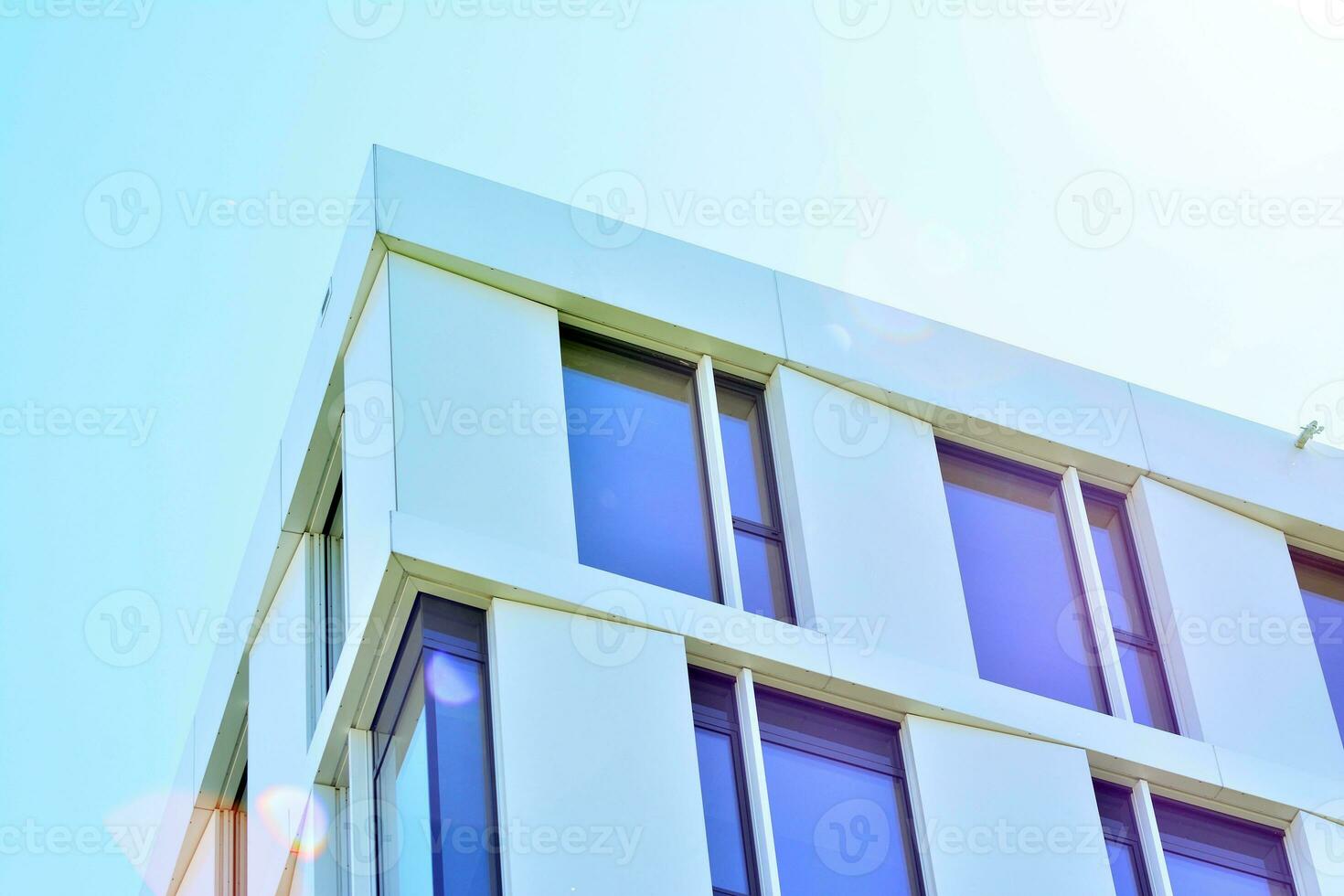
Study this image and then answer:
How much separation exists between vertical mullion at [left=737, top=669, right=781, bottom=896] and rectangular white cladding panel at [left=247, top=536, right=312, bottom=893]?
2.96 meters

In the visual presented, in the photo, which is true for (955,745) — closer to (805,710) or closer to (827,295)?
(805,710)

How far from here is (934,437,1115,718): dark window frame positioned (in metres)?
12.4

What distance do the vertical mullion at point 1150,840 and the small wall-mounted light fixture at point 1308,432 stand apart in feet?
10.4

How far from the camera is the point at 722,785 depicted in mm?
10500

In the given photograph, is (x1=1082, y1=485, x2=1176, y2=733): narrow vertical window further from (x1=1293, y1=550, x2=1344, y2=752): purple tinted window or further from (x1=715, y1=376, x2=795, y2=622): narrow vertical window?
(x1=715, y1=376, x2=795, y2=622): narrow vertical window

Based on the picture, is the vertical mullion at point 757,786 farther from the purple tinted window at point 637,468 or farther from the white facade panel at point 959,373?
the white facade panel at point 959,373

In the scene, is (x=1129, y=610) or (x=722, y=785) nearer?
(x=722, y=785)

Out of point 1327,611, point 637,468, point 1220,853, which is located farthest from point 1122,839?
point 637,468

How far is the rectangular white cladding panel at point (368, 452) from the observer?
10594mm

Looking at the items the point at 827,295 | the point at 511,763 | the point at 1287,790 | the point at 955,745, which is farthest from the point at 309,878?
the point at 1287,790

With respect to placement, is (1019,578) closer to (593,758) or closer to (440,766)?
(593,758)

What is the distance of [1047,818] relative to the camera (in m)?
11.1
